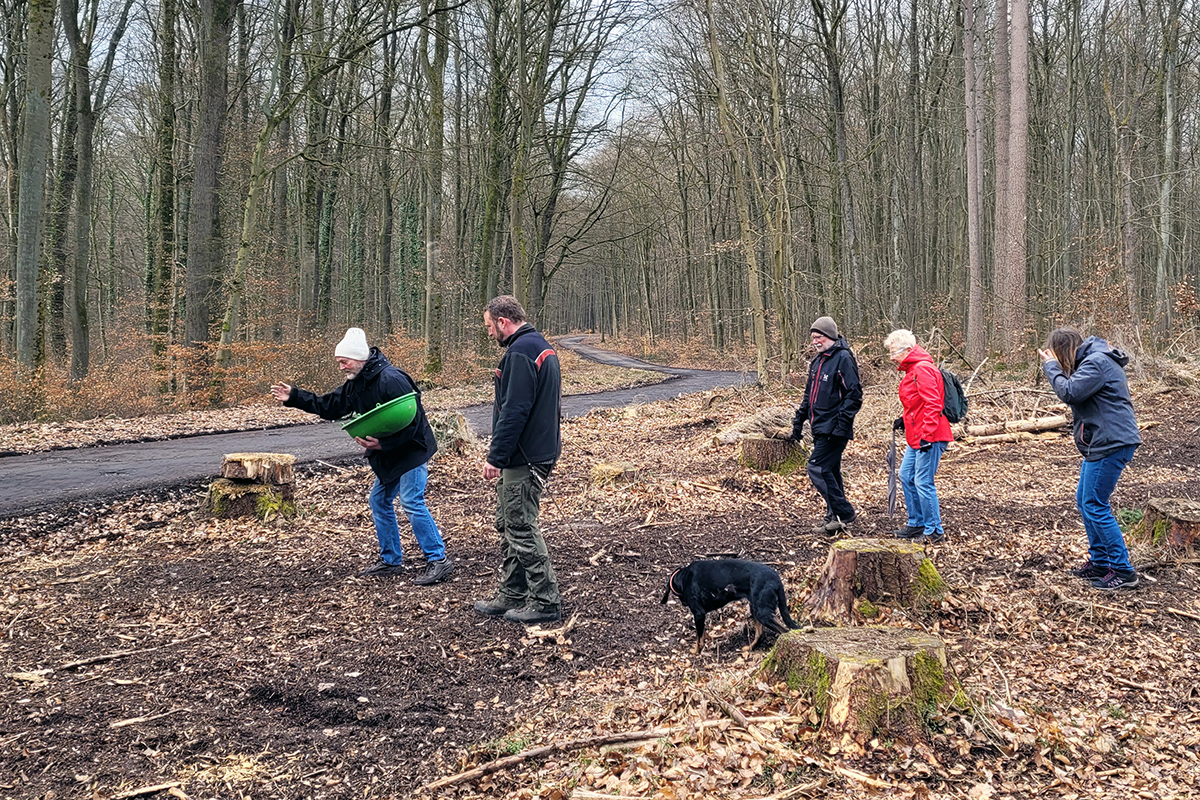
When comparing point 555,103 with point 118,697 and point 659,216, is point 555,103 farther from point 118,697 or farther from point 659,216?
point 118,697

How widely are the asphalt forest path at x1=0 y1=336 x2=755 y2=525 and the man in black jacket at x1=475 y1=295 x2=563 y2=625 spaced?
15.8 feet

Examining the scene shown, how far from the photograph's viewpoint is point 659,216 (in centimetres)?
4403

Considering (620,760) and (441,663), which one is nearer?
(620,760)

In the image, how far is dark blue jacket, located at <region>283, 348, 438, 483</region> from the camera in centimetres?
676

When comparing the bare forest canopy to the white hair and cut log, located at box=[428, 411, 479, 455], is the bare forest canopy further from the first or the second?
the white hair

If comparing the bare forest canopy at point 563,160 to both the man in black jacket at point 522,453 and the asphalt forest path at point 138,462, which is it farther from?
the man in black jacket at point 522,453

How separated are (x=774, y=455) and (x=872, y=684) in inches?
282

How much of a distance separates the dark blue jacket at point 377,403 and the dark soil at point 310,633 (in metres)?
1.00

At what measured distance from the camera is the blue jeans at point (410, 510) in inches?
270

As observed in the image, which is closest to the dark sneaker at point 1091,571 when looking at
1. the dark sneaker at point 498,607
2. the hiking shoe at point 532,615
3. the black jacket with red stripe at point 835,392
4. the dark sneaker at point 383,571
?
the black jacket with red stripe at point 835,392

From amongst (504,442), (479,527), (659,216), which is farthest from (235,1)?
(659,216)

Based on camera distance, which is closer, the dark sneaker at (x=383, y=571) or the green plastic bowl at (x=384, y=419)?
the green plastic bowl at (x=384, y=419)

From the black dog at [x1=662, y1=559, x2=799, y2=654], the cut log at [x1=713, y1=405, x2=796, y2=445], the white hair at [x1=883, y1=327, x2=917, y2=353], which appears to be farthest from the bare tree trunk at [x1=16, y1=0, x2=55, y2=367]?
the black dog at [x1=662, y1=559, x2=799, y2=654]

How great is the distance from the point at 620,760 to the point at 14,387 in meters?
16.6
